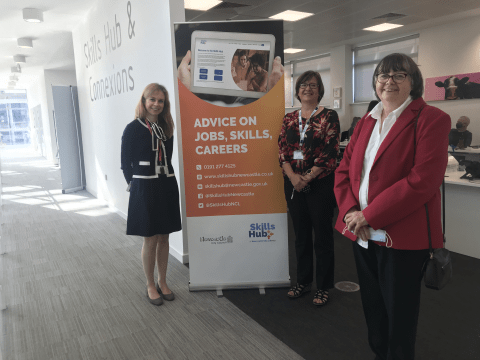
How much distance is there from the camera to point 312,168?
7.94 feet

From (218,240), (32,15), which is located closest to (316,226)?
(218,240)

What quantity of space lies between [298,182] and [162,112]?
3.76 feet

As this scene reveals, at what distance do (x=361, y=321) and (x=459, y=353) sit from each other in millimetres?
559

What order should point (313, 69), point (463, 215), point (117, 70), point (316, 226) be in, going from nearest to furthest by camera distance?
point (316, 226) → point (463, 215) → point (117, 70) → point (313, 69)

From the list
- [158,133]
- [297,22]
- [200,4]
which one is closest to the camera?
[158,133]

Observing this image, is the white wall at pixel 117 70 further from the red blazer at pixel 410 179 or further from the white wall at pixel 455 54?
the white wall at pixel 455 54

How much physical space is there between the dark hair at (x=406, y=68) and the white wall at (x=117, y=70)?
2.24 m

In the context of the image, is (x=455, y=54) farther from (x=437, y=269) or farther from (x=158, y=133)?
(x=437, y=269)

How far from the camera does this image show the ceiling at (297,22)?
569 cm

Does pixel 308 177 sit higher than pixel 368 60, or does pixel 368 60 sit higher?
pixel 368 60

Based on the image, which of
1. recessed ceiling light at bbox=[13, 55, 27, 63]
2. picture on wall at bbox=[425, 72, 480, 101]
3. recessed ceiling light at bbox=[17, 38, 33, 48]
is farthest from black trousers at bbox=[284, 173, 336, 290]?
recessed ceiling light at bbox=[13, 55, 27, 63]

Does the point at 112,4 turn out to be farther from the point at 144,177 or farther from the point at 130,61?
the point at 144,177

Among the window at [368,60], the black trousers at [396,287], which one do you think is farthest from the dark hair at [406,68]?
the window at [368,60]

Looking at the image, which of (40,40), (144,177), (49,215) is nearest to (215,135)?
(144,177)
